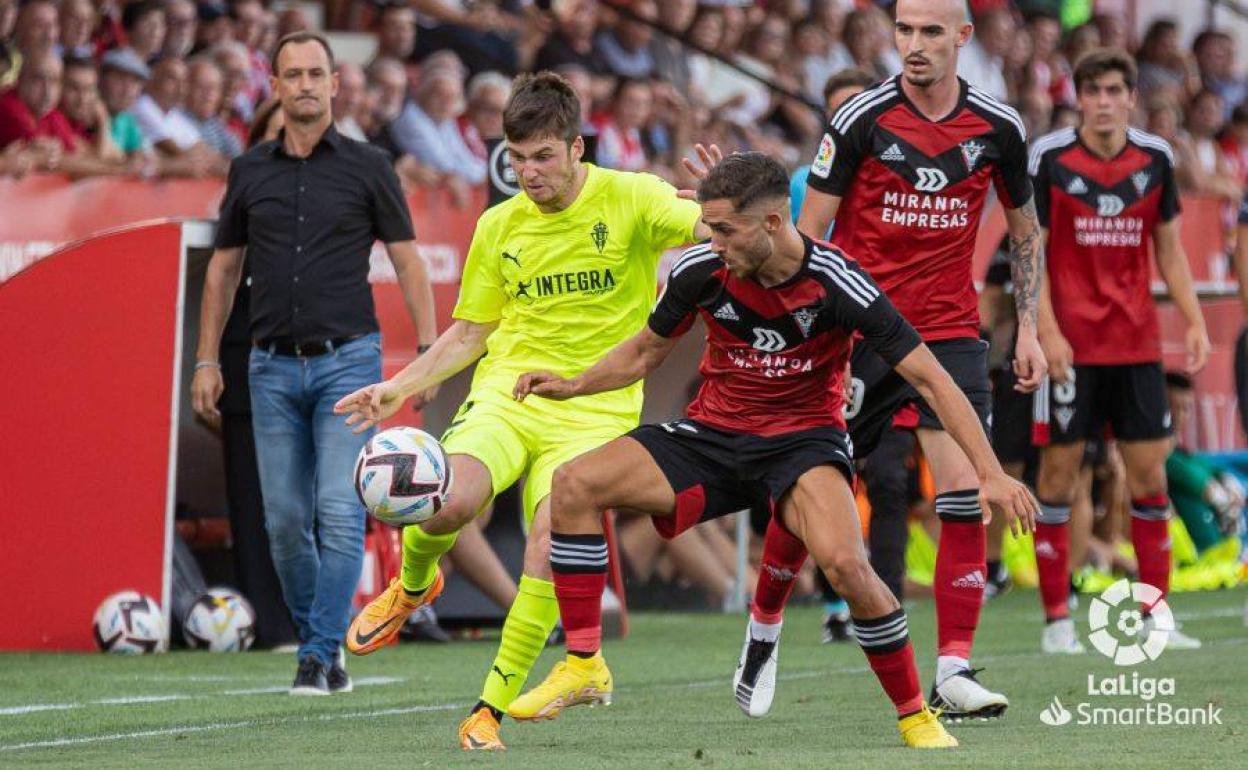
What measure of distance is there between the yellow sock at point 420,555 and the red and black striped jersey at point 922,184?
171cm

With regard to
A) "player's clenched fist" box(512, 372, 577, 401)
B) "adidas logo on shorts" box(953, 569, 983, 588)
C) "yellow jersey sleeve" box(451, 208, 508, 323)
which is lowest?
"adidas logo on shorts" box(953, 569, 983, 588)

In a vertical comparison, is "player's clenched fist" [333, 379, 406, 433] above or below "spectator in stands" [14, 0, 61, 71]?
below

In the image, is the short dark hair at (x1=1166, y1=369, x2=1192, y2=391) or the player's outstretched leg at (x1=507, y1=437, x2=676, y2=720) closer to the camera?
the player's outstretched leg at (x1=507, y1=437, x2=676, y2=720)

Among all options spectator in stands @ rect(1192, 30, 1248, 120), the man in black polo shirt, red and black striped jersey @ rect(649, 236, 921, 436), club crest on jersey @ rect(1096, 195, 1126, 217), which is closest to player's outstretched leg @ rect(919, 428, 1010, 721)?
red and black striped jersey @ rect(649, 236, 921, 436)

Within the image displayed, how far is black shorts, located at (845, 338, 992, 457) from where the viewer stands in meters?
7.86

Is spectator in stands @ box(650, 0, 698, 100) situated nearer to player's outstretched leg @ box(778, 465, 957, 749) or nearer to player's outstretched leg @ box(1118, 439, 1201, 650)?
player's outstretched leg @ box(1118, 439, 1201, 650)

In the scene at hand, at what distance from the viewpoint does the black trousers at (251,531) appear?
1115 centimetres

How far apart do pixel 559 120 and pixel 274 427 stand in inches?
85.2

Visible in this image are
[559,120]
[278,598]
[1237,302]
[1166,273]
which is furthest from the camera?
[1237,302]

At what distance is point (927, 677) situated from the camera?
9.48 metres

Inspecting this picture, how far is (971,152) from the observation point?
7.97 m

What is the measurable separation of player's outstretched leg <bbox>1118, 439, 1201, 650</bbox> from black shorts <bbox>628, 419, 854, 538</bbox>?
12.6 feet

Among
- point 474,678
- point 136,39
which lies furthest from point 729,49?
point 474,678

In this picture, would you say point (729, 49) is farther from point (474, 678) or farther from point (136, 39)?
point (474, 678)
